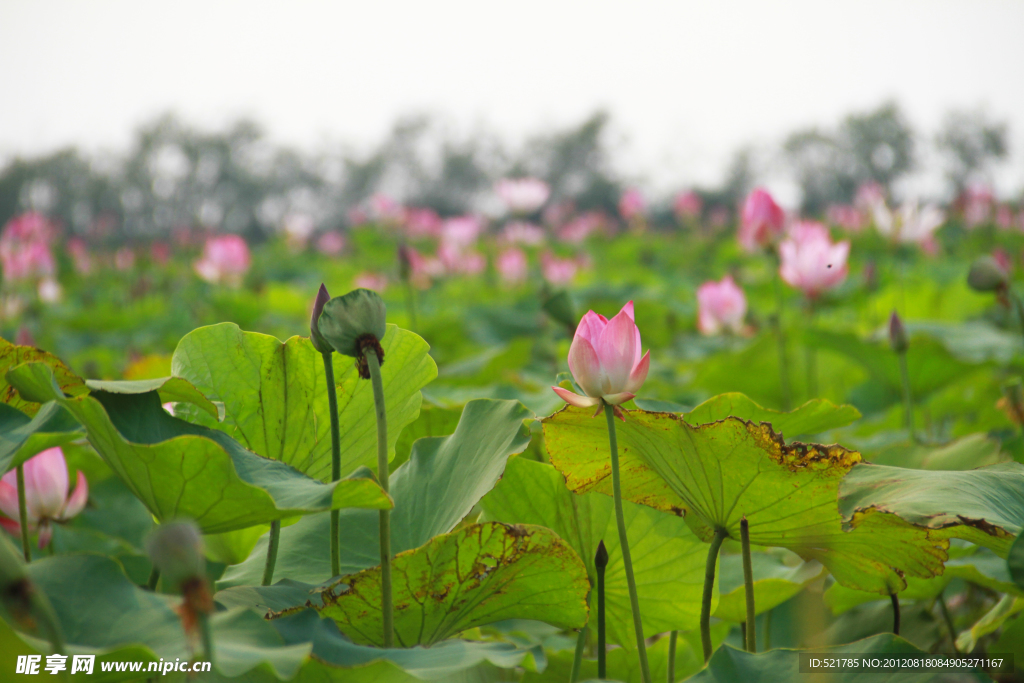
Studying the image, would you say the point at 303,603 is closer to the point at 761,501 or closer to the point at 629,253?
the point at 761,501

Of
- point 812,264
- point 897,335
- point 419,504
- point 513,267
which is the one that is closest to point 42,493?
point 419,504

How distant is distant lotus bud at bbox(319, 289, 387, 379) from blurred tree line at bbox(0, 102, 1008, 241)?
13.2 metres

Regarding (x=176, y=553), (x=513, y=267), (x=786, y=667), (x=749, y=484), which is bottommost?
(x=513, y=267)

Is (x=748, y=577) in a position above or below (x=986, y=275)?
below

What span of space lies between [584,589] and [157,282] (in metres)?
5.06

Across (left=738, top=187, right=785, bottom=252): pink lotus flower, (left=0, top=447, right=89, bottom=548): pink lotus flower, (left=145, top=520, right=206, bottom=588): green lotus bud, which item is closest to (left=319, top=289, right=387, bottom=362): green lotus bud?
(left=145, top=520, right=206, bottom=588): green lotus bud

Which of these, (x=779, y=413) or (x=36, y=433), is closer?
(x=36, y=433)

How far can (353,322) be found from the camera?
1.65 ft

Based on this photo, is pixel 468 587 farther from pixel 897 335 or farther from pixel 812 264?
pixel 812 264

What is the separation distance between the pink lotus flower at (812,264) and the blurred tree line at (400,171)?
38.5ft

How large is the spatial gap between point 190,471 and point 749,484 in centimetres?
42

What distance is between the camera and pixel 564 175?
17.3 metres

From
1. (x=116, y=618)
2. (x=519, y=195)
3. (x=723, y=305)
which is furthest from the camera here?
(x=519, y=195)

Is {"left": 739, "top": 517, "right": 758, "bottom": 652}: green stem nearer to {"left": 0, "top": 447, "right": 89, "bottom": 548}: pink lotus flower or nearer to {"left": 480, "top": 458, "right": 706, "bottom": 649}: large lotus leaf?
{"left": 480, "top": 458, "right": 706, "bottom": 649}: large lotus leaf
